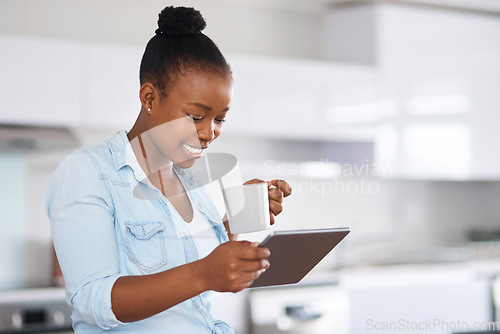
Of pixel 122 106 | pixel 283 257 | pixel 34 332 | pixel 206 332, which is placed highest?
pixel 122 106

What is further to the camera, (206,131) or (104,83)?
(104,83)

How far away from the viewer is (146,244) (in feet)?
2.66

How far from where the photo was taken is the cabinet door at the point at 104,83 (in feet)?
7.83

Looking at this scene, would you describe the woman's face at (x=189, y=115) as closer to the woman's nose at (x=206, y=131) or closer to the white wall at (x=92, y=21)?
the woman's nose at (x=206, y=131)

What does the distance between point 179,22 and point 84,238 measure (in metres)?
0.29

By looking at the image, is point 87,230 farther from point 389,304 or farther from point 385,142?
point 385,142

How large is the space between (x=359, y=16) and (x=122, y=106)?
122 cm

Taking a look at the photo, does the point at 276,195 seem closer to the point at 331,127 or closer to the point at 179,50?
the point at 179,50

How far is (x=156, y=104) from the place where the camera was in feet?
2.74

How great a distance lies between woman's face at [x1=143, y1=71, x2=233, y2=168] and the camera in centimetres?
80

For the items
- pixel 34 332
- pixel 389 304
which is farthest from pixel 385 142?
pixel 34 332

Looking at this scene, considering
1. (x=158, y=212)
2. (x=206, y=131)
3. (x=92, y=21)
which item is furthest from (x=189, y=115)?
(x=92, y=21)

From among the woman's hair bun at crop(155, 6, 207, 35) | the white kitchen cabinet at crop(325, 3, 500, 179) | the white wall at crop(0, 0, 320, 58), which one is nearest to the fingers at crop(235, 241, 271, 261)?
the woman's hair bun at crop(155, 6, 207, 35)

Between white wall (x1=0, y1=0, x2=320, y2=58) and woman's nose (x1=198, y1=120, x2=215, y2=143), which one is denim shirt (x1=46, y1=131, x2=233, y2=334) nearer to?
woman's nose (x1=198, y1=120, x2=215, y2=143)
